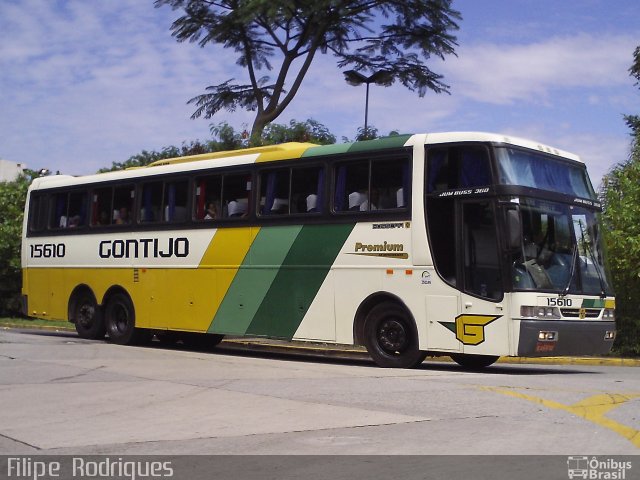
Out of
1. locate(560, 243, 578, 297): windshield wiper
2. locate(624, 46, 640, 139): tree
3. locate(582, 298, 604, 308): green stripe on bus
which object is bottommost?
locate(582, 298, 604, 308): green stripe on bus

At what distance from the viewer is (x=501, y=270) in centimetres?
1334

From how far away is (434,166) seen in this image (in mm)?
14109

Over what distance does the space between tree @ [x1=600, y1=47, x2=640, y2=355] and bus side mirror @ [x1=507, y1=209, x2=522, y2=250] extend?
17.0ft

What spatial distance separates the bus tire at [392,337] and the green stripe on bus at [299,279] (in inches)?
48.1

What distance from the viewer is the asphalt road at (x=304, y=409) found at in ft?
25.9

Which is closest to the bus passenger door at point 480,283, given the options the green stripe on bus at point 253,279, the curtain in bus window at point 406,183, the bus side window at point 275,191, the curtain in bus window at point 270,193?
the curtain in bus window at point 406,183

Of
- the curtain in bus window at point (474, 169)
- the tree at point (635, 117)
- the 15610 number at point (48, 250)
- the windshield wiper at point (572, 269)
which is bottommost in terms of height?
the windshield wiper at point (572, 269)

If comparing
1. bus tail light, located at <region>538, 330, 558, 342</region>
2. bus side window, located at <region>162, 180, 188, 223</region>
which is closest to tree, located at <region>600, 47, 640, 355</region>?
bus tail light, located at <region>538, 330, 558, 342</region>

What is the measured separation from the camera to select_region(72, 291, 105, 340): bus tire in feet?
66.1

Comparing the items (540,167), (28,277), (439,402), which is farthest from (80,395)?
(28,277)

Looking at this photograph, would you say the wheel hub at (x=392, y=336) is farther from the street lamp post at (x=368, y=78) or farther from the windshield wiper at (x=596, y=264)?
the street lamp post at (x=368, y=78)

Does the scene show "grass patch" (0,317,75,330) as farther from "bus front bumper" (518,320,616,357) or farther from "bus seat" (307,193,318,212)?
"bus front bumper" (518,320,616,357)

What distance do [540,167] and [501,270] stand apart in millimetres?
1954

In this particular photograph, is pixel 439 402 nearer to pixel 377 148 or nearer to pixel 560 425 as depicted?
pixel 560 425
